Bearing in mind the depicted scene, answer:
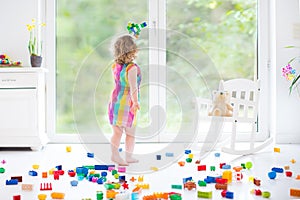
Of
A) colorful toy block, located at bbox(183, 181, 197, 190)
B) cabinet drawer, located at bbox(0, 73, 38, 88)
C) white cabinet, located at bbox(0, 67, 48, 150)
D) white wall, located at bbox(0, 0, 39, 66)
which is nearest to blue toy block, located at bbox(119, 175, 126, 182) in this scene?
colorful toy block, located at bbox(183, 181, 197, 190)

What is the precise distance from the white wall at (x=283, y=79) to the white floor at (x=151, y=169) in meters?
0.20

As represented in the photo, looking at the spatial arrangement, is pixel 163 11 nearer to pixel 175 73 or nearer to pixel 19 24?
pixel 175 73

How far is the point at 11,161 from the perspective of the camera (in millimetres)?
3303

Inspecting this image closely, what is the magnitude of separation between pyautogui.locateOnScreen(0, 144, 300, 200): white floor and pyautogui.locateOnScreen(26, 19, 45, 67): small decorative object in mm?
779

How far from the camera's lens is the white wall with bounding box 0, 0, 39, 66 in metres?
4.18

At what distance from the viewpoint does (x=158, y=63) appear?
4414 millimetres

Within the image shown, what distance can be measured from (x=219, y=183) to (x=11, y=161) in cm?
166

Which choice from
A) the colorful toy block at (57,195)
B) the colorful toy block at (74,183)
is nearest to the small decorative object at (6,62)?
the colorful toy block at (74,183)

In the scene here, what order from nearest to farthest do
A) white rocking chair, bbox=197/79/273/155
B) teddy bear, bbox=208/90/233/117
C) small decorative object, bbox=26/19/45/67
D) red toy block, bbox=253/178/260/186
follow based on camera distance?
red toy block, bbox=253/178/260/186
white rocking chair, bbox=197/79/273/155
teddy bear, bbox=208/90/233/117
small decorative object, bbox=26/19/45/67

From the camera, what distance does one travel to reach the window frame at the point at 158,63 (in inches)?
171

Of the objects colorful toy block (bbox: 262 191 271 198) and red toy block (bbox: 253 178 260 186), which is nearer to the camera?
colorful toy block (bbox: 262 191 271 198)

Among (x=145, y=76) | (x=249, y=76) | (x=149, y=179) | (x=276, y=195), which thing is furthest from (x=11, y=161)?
(x=249, y=76)

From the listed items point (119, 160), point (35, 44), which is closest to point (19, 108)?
point (35, 44)

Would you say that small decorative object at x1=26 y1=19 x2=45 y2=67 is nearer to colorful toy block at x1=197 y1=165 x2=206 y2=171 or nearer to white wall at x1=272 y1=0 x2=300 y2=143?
colorful toy block at x1=197 y1=165 x2=206 y2=171
